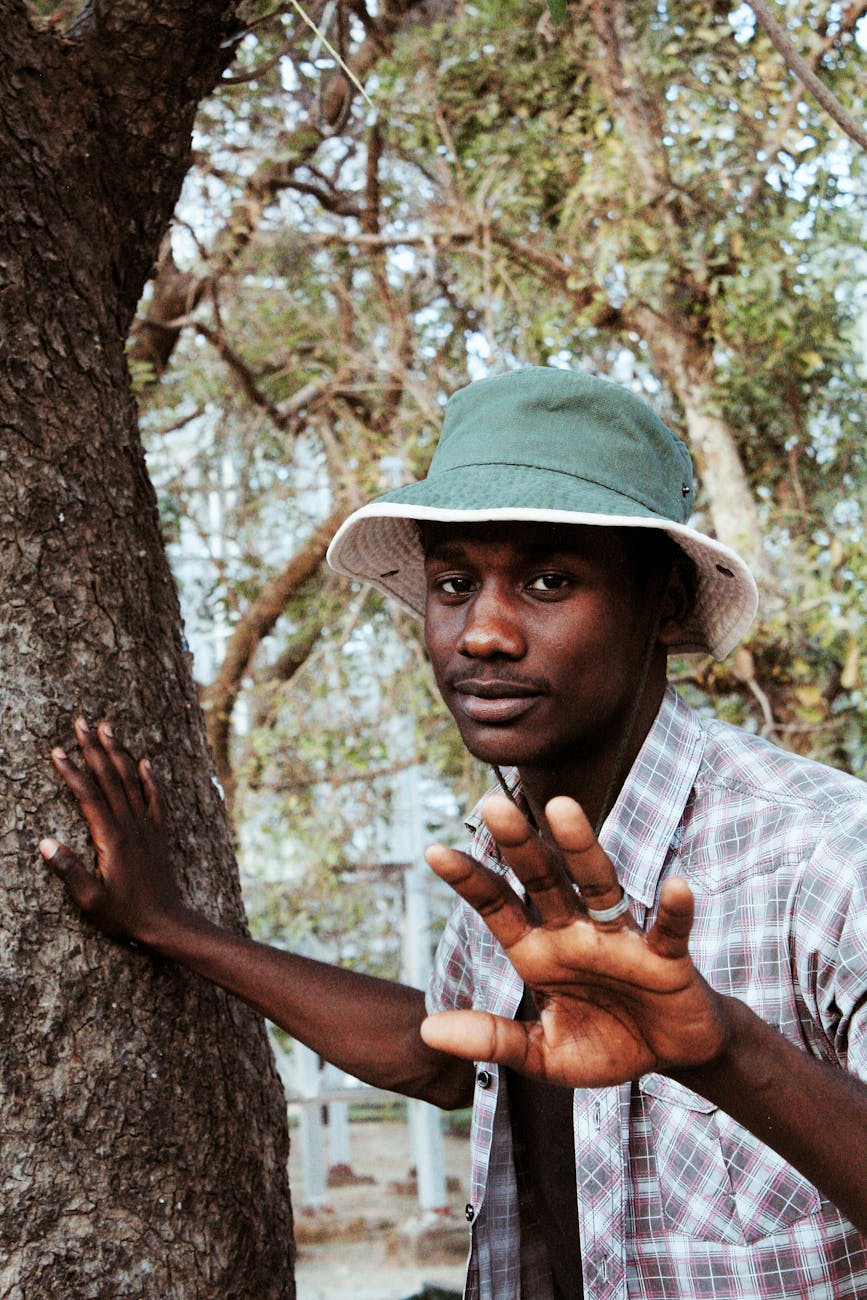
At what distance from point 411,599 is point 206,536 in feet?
15.0

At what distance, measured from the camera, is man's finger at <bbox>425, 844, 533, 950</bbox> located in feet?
4.14

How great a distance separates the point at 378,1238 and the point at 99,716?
7.43 metres

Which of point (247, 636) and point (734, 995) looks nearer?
point (734, 995)

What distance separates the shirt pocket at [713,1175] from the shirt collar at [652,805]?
0.86 ft

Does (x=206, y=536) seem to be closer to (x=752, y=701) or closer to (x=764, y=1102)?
(x=752, y=701)

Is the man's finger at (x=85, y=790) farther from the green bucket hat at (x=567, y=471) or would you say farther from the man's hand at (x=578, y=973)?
the man's hand at (x=578, y=973)

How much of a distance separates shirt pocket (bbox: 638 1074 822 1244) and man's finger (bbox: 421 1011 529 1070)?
41 cm

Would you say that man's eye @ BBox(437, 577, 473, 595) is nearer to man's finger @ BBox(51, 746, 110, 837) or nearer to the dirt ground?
man's finger @ BBox(51, 746, 110, 837)

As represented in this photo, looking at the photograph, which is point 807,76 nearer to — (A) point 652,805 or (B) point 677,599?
(B) point 677,599

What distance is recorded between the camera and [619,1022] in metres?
1.29

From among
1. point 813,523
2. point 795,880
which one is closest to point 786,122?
point 813,523

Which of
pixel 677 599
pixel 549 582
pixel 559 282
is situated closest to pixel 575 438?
pixel 549 582

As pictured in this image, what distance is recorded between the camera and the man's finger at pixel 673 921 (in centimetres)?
113

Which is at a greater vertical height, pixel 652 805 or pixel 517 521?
pixel 517 521
